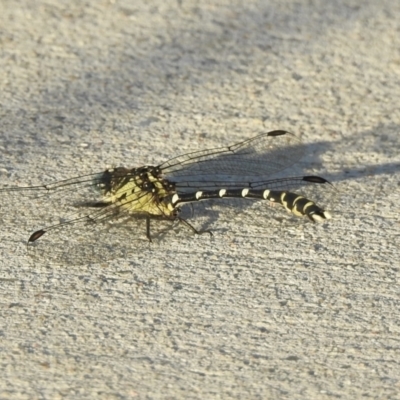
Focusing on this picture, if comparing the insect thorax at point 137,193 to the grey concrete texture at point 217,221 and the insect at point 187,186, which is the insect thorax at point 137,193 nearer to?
the insect at point 187,186

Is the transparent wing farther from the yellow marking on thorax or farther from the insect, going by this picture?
the yellow marking on thorax

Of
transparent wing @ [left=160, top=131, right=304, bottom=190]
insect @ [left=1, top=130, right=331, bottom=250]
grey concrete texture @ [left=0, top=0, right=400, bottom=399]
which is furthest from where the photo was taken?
transparent wing @ [left=160, top=131, right=304, bottom=190]

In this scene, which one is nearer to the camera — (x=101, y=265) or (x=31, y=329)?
(x=31, y=329)

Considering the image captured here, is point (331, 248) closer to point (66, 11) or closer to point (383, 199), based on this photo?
point (383, 199)

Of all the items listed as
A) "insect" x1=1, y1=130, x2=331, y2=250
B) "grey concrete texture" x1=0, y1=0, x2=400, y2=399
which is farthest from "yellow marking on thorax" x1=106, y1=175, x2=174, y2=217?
"grey concrete texture" x1=0, y1=0, x2=400, y2=399

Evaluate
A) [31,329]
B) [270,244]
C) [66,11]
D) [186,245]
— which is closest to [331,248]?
[270,244]

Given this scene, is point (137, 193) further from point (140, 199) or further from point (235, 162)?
point (235, 162)
